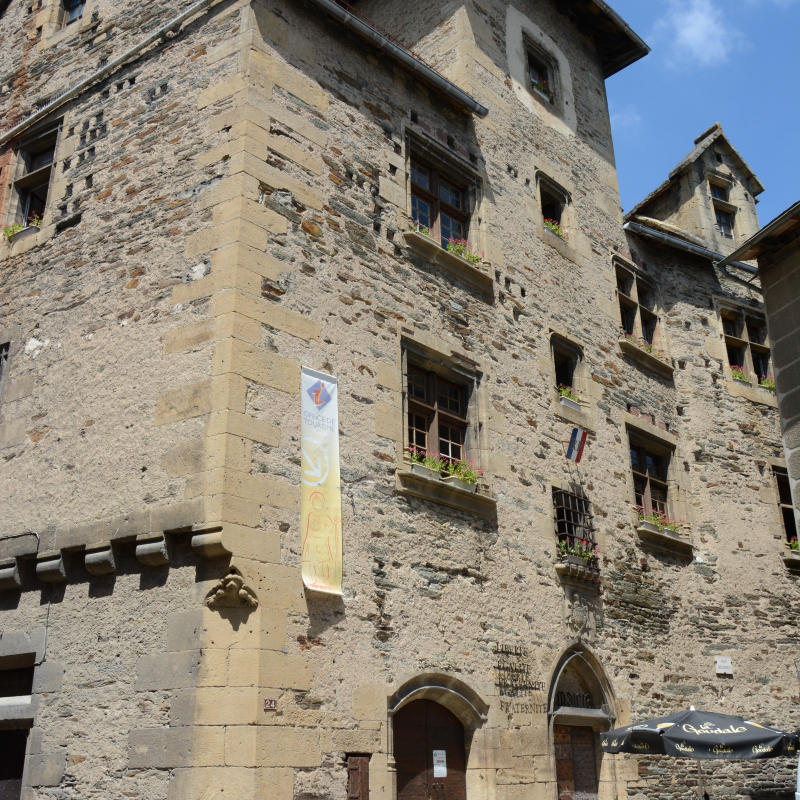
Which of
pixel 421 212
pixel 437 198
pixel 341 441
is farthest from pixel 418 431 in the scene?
pixel 437 198

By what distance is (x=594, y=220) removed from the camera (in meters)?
13.7

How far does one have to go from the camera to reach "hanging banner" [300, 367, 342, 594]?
7.39 meters

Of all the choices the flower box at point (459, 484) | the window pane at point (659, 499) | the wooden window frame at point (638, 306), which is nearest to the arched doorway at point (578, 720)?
the flower box at point (459, 484)

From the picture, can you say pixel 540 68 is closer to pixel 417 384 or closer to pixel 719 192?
pixel 719 192

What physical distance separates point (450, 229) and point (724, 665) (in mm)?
7119

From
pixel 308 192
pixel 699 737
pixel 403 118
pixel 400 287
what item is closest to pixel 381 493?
pixel 400 287

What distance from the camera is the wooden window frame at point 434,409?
30.5ft

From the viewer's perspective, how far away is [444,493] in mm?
8953

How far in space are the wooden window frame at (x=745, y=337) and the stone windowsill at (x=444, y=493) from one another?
24.0 feet

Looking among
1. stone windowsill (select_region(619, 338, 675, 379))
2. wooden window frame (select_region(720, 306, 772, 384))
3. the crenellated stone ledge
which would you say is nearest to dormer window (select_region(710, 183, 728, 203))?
wooden window frame (select_region(720, 306, 772, 384))

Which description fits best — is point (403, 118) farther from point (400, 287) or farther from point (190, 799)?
point (190, 799)

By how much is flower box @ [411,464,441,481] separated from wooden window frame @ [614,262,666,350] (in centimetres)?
555

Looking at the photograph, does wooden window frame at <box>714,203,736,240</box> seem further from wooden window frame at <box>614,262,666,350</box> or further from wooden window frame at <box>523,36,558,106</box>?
wooden window frame at <box>523,36,558,106</box>

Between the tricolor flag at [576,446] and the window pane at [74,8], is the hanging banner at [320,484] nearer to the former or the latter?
the tricolor flag at [576,446]
